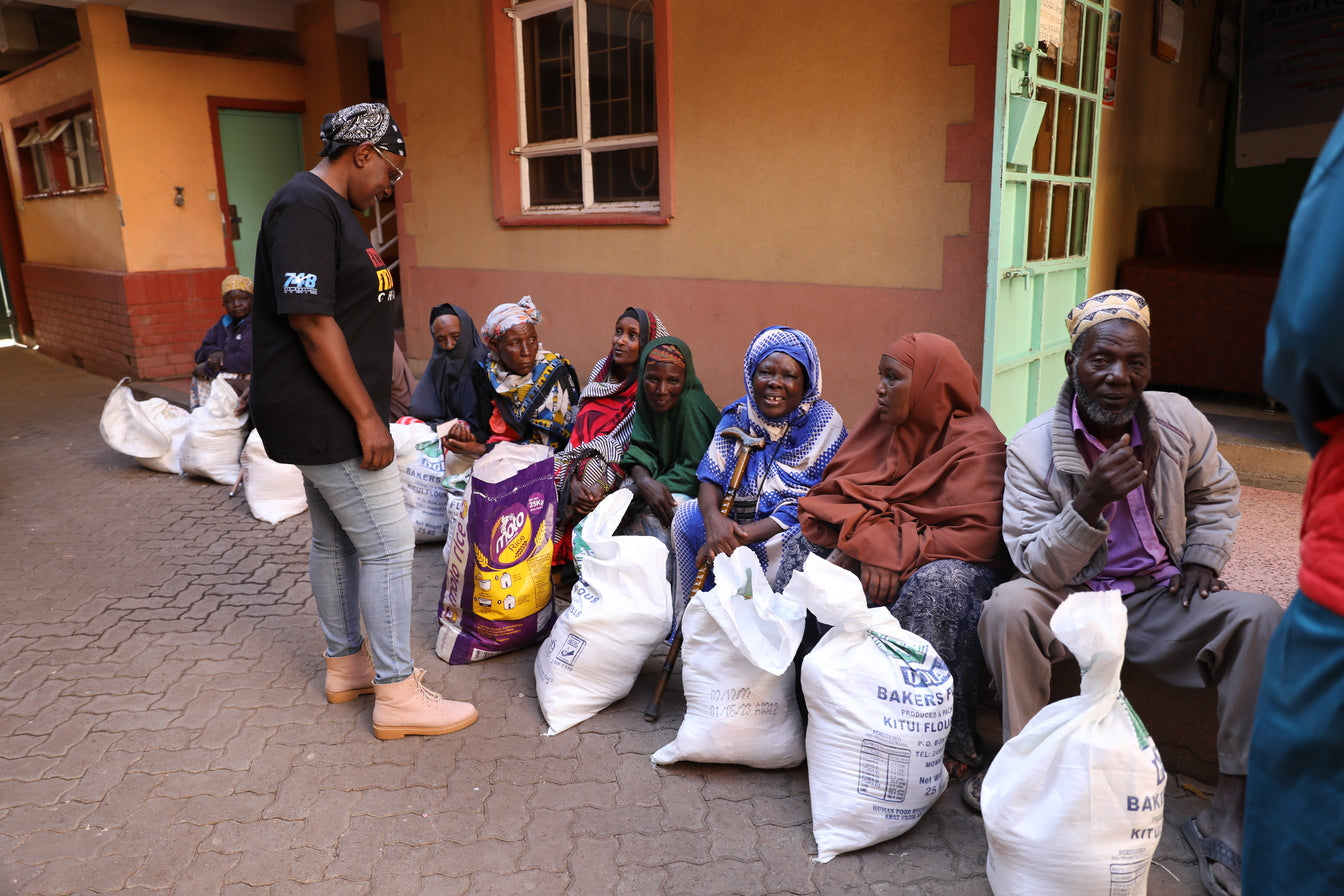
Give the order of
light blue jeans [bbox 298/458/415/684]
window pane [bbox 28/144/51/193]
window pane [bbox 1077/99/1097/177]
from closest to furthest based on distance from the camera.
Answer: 1. light blue jeans [bbox 298/458/415/684]
2. window pane [bbox 1077/99/1097/177]
3. window pane [bbox 28/144/51/193]

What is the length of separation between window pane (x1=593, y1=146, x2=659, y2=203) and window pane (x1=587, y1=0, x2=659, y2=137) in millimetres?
136

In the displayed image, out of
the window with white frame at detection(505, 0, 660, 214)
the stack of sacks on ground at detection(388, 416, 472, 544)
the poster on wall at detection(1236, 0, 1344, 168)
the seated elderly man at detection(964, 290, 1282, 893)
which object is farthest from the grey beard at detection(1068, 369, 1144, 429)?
the poster on wall at detection(1236, 0, 1344, 168)

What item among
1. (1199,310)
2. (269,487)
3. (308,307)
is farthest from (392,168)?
(1199,310)

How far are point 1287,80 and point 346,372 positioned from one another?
743 cm

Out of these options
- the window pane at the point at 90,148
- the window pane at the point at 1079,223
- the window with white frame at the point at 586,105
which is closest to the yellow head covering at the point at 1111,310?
the window pane at the point at 1079,223

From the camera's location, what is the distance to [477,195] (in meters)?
6.90

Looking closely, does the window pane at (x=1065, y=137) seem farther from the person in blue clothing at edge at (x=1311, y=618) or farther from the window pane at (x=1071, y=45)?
the person in blue clothing at edge at (x=1311, y=618)

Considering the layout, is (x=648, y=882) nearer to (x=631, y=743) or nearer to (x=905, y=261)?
(x=631, y=743)

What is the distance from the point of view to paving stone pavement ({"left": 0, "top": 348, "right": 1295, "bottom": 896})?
2385 millimetres

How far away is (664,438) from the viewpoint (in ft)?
12.8

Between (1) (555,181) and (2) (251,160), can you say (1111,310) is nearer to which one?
(1) (555,181)

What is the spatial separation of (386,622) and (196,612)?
5.55 feet

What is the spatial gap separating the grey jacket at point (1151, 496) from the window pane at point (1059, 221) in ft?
6.66

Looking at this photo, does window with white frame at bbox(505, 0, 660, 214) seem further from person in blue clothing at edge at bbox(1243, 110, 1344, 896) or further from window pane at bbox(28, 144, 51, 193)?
window pane at bbox(28, 144, 51, 193)
